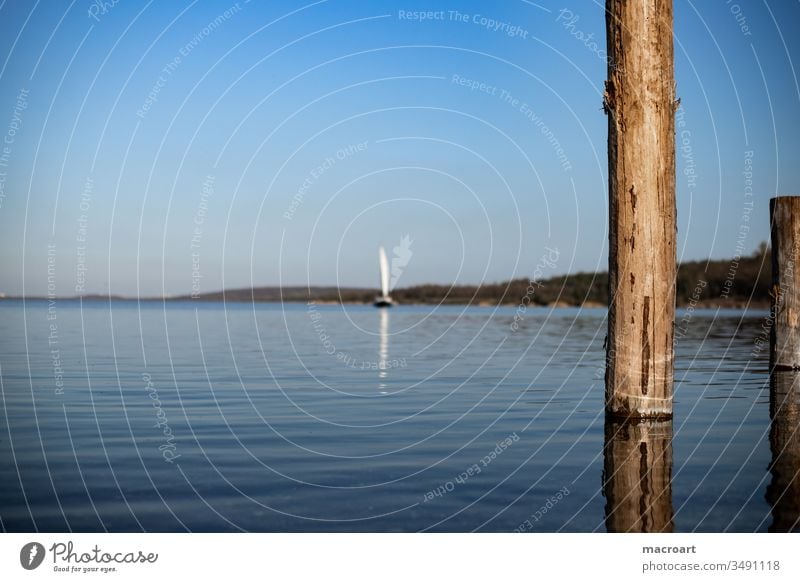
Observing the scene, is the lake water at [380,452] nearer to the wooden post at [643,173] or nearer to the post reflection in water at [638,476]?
the post reflection in water at [638,476]

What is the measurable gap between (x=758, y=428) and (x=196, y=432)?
7.06m

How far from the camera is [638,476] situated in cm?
800

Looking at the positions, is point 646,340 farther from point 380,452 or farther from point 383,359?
point 383,359

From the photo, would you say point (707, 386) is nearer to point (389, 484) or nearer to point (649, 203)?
point (649, 203)

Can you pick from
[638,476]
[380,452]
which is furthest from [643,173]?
[380,452]

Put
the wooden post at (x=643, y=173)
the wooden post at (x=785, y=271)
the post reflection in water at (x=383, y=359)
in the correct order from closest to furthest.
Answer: the wooden post at (x=643, y=173)
the wooden post at (x=785, y=271)
the post reflection in water at (x=383, y=359)

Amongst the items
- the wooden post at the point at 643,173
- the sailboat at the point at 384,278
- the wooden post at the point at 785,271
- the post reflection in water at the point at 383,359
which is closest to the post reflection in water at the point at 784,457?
the wooden post at the point at 785,271

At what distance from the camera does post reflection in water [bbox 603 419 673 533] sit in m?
6.60

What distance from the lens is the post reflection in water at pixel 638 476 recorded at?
6.60 metres

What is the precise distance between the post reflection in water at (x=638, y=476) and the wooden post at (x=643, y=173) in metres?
0.86

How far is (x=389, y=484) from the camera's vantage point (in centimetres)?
791

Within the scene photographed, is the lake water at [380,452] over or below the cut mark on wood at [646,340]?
below
